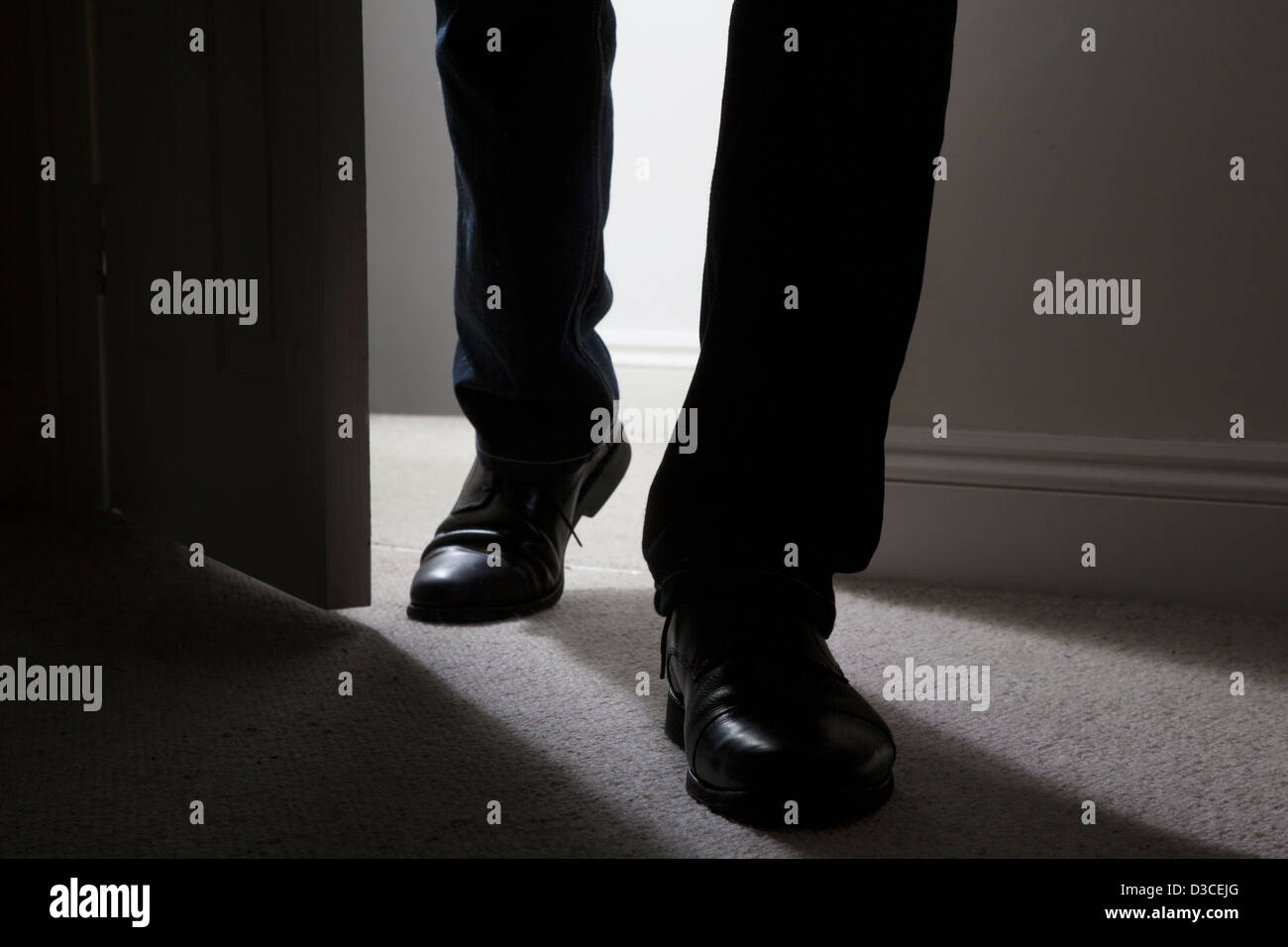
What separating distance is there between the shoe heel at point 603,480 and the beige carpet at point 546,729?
7cm

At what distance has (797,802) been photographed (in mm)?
577

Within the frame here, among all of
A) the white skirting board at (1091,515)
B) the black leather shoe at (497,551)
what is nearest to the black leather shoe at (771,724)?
the black leather shoe at (497,551)

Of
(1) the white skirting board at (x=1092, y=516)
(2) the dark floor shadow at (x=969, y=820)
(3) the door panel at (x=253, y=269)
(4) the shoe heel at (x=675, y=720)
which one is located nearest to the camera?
(2) the dark floor shadow at (x=969, y=820)

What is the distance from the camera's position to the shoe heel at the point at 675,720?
2.23ft

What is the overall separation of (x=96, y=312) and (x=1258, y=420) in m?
1.15

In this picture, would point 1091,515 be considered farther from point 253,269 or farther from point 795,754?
point 253,269

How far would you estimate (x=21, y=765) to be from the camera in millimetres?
648

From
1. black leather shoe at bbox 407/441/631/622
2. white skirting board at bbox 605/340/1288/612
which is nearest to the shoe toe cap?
black leather shoe at bbox 407/441/631/622

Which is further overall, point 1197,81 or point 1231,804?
point 1197,81

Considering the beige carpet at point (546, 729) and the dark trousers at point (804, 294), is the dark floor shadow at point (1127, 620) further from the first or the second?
the dark trousers at point (804, 294)

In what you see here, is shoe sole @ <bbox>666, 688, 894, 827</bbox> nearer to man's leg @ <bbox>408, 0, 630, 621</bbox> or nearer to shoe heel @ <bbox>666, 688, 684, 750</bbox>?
shoe heel @ <bbox>666, 688, 684, 750</bbox>

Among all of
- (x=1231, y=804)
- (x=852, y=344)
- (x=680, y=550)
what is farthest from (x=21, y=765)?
(x=1231, y=804)

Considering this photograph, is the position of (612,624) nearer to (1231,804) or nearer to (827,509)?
(827,509)
